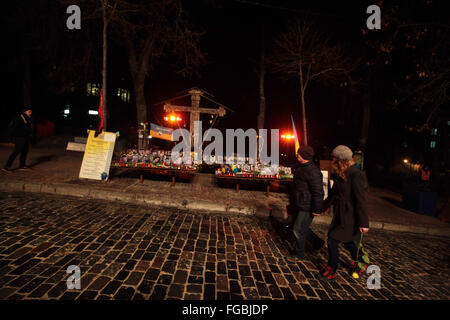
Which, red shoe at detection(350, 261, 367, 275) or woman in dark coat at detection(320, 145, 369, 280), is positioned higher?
woman in dark coat at detection(320, 145, 369, 280)

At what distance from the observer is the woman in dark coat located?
2781 mm

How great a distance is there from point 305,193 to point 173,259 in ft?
7.79

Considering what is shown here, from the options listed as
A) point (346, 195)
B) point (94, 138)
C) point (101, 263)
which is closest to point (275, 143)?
point (94, 138)

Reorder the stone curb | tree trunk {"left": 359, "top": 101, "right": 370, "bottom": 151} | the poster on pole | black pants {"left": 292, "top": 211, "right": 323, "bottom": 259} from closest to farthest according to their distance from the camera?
black pants {"left": 292, "top": 211, "right": 323, "bottom": 259}
the stone curb
the poster on pole
tree trunk {"left": 359, "top": 101, "right": 370, "bottom": 151}

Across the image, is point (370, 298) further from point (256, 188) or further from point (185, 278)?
point (256, 188)

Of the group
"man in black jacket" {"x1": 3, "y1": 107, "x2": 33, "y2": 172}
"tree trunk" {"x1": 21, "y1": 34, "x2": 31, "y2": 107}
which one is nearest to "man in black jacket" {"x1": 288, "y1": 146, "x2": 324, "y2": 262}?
"man in black jacket" {"x1": 3, "y1": 107, "x2": 33, "y2": 172}

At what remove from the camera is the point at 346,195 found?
2879mm

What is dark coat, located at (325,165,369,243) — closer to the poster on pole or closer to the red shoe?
the red shoe

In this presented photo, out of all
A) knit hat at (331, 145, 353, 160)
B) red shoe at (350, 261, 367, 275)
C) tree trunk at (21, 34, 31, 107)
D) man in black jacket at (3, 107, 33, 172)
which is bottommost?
red shoe at (350, 261, 367, 275)

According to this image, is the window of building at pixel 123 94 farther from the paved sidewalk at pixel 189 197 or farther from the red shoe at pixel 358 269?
the red shoe at pixel 358 269

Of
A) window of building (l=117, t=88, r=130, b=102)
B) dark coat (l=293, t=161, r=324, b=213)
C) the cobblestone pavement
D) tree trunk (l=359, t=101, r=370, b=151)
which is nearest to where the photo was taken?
the cobblestone pavement

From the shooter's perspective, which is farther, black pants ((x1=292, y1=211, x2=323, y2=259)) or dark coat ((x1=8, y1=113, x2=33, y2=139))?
dark coat ((x1=8, y1=113, x2=33, y2=139))

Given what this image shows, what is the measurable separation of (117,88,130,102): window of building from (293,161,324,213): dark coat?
38.5m

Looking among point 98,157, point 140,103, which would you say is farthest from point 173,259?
point 140,103
